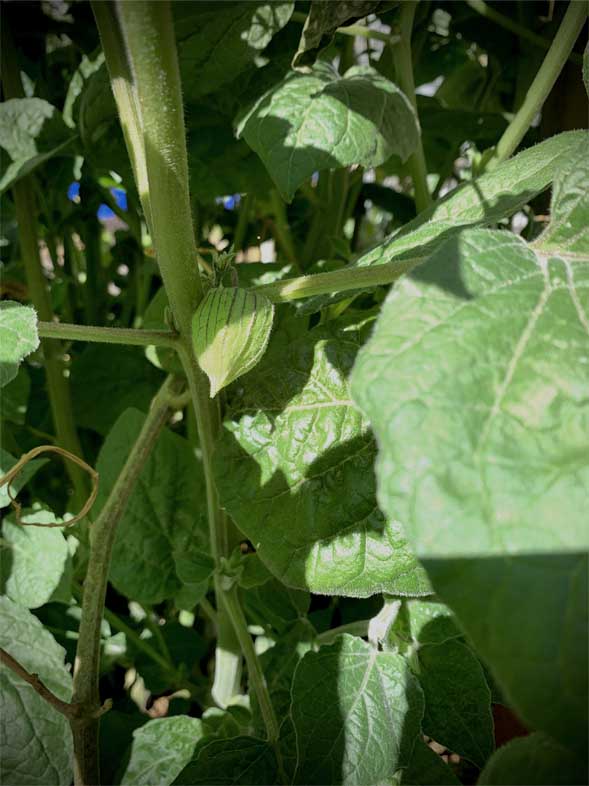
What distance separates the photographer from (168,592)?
0.86m

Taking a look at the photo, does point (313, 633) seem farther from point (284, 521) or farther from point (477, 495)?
point (477, 495)

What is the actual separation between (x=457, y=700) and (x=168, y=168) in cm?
55

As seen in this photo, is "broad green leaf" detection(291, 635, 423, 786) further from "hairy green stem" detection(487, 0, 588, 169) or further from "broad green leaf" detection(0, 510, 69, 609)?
"hairy green stem" detection(487, 0, 588, 169)

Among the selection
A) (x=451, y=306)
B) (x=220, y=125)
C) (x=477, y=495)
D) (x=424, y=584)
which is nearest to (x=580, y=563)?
(x=477, y=495)

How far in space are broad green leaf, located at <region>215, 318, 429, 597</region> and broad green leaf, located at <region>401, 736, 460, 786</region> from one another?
190mm

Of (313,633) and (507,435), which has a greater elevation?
(507,435)

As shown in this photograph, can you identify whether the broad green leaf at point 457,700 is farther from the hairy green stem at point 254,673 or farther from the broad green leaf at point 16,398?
the broad green leaf at point 16,398

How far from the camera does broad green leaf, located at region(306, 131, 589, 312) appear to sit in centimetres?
58

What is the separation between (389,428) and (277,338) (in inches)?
17.6

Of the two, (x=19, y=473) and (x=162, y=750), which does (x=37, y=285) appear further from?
(x=162, y=750)

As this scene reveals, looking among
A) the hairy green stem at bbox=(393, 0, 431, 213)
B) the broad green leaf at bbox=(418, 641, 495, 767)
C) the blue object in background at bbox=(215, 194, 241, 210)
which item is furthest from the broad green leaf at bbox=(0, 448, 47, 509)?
the blue object in background at bbox=(215, 194, 241, 210)

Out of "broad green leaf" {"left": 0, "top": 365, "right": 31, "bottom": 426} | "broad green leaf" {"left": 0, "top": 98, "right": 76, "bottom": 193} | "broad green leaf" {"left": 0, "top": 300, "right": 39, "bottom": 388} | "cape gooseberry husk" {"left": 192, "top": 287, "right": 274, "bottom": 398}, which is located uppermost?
"broad green leaf" {"left": 0, "top": 98, "right": 76, "bottom": 193}

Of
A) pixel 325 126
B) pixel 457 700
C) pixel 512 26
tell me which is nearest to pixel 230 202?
pixel 512 26

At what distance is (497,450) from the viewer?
0.34 metres
